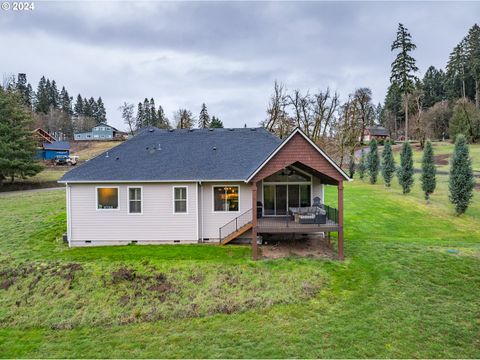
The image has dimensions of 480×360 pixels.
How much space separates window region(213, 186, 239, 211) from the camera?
14.5 m

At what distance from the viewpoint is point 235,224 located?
1446cm

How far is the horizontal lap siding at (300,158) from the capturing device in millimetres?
12477

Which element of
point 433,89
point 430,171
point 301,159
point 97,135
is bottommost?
point 430,171

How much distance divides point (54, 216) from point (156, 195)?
30.8 ft

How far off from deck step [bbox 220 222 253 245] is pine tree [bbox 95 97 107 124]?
10408 centimetres

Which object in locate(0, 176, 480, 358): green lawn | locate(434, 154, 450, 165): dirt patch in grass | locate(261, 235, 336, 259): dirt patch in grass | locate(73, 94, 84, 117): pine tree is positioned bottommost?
A: locate(0, 176, 480, 358): green lawn

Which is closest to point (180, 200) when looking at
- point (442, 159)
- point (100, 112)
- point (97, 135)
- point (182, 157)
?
point (182, 157)

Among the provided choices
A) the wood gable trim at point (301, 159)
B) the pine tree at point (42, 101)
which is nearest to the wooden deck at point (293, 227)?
the wood gable trim at point (301, 159)

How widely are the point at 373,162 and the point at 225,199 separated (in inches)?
964

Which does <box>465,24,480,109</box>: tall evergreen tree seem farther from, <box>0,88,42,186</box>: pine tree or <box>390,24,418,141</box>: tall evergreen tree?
<box>0,88,42,186</box>: pine tree

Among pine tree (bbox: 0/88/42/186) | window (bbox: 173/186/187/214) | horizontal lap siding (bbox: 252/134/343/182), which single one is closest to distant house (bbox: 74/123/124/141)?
pine tree (bbox: 0/88/42/186)

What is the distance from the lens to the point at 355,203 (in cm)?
2344

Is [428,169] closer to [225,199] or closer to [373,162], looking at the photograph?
[373,162]

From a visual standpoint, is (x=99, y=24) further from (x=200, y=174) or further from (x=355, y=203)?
(x=355, y=203)
